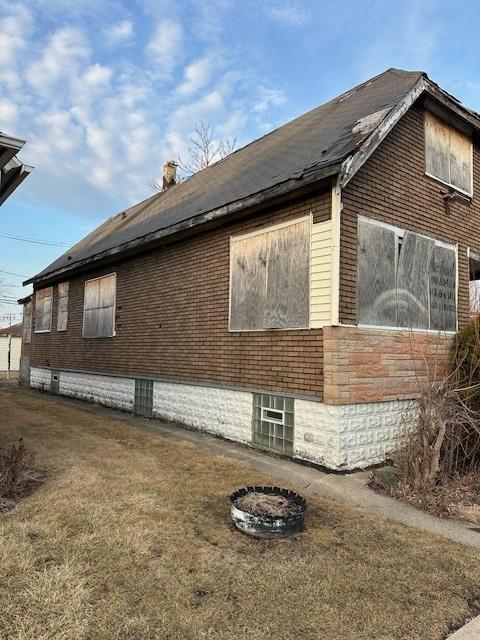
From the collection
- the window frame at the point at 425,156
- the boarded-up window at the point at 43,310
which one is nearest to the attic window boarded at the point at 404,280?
the window frame at the point at 425,156

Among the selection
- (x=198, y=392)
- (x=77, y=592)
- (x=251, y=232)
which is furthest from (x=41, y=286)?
(x=77, y=592)

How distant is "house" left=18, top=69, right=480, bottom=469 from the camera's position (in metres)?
6.72

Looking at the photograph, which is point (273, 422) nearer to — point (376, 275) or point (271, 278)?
point (271, 278)

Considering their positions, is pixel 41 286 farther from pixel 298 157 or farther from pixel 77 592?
pixel 77 592

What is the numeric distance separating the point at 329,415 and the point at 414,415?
1.47 metres

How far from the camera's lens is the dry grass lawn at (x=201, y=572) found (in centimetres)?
290

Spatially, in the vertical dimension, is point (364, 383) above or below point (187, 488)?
above

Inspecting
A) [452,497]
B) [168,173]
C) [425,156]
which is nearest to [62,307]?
[168,173]

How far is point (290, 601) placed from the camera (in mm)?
3201

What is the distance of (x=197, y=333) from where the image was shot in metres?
9.41

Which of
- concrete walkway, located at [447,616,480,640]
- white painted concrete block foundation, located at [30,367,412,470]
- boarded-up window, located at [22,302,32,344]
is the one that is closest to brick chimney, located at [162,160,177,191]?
→ boarded-up window, located at [22,302,32,344]

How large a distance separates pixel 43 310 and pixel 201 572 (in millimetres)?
15504

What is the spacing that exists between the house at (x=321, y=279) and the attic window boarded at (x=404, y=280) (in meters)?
0.03

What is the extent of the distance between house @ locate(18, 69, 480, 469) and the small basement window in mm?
25
